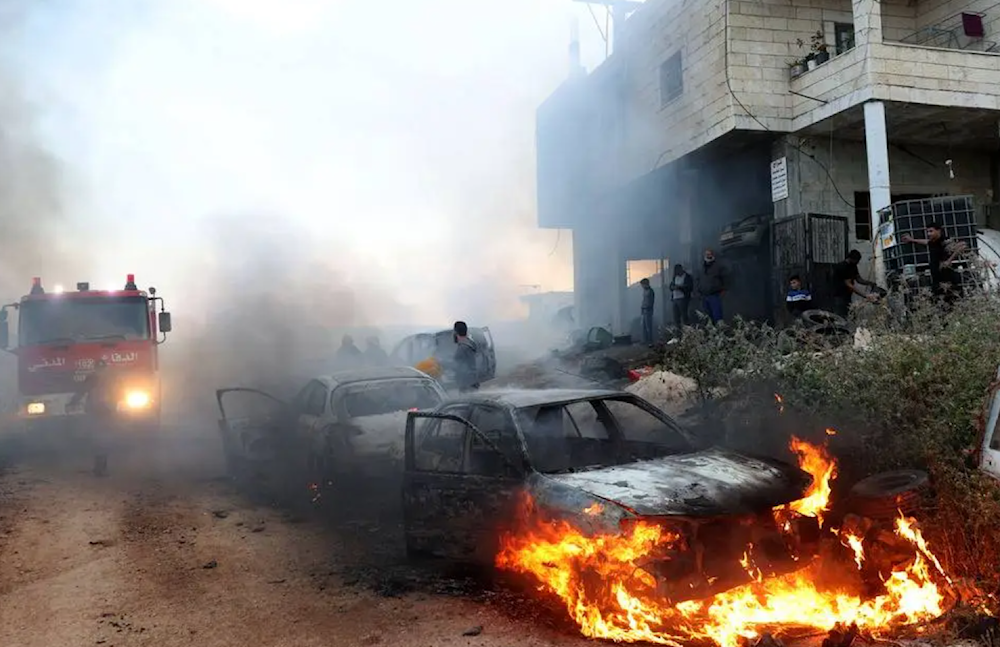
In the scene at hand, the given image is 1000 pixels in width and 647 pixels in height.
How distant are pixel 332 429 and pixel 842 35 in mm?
12227

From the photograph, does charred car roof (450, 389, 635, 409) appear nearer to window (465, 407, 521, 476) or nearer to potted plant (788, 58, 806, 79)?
window (465, 407, 521, 476)

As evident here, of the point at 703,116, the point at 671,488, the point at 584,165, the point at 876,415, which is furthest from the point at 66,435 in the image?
the point at 584,165

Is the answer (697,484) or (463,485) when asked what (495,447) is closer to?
(463,485)

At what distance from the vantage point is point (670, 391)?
8.44 metres

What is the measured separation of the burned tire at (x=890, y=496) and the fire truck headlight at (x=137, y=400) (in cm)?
956

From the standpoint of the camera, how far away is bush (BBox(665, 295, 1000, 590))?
160 inches

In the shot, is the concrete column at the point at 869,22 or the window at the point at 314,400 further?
the concrete column at the point at 869,22

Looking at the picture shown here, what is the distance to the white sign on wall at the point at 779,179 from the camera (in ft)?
42.8

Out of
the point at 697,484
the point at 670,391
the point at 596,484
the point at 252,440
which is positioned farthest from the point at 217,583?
the point at 670,391

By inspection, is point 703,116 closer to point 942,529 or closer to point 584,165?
point 584,165

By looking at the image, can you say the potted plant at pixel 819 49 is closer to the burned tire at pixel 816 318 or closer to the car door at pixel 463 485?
the burned tire at pixel 816 318

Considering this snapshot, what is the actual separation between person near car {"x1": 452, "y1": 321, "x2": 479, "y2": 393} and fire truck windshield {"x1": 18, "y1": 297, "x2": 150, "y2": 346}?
Result: 457 cm

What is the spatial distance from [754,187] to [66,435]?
40.9 feet

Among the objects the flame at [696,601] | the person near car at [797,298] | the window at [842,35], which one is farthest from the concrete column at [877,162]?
the flame at [696,601]
